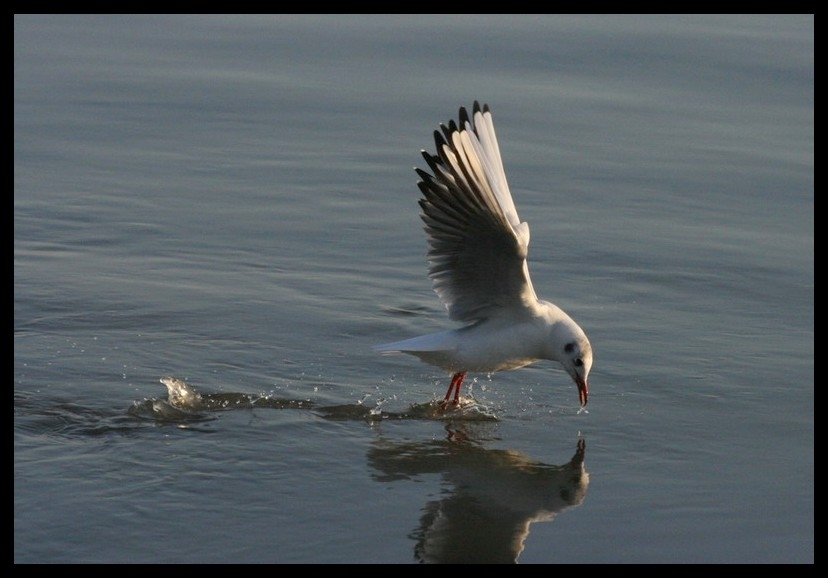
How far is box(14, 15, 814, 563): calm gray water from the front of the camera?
623 cm

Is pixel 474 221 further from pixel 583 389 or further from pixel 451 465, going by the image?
pixel 451 465

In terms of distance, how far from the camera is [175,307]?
8.96 meters

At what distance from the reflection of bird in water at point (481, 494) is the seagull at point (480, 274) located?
2.21ft

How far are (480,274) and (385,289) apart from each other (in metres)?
1.78

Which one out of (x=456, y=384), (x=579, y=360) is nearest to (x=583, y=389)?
(x=579, y=360)

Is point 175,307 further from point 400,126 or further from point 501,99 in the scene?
point 501,99

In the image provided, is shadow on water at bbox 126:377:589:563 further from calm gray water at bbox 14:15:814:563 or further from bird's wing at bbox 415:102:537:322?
bird's wing at bbox 415:102:537:322

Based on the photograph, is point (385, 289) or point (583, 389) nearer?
point (583, 389)

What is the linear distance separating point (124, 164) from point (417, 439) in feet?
17.0

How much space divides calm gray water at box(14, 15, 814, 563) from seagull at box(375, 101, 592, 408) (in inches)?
11.1

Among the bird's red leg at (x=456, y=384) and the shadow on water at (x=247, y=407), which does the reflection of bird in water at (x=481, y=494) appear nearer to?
the shadow on water at (x=247, y=407)

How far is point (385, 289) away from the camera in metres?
9.44

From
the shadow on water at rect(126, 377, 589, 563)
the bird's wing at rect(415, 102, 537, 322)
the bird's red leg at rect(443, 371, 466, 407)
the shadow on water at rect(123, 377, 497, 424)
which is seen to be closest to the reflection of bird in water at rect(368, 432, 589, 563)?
the shadow on water at rect(126, 377, 589, 563)

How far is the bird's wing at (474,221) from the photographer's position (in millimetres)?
7352
